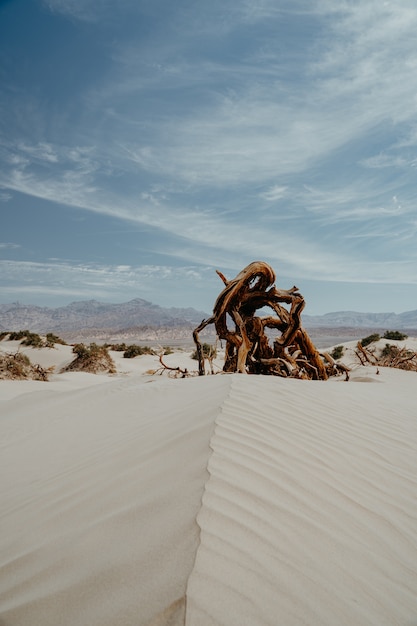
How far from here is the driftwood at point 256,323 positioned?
5.89m

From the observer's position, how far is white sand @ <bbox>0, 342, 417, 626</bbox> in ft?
3.38

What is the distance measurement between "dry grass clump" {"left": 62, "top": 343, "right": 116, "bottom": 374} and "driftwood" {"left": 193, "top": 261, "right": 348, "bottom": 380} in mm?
8991

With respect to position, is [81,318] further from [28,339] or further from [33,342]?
[33,342]

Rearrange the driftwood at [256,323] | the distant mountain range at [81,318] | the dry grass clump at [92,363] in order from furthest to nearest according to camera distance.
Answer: the distant mountain range at [81,318], the dry grass clump at [92,363], the driftwood at [256,323]

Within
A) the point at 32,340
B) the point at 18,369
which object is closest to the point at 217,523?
the point at 18,369

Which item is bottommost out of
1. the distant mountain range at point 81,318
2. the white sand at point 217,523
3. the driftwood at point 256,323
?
the distant mountain range at point 81,318

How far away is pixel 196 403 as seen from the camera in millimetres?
3107

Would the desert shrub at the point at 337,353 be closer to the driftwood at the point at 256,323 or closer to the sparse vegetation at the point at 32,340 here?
the driftwood at the point at 256,323

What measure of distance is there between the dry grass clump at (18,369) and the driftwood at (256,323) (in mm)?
7391

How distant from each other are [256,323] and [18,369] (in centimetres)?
846

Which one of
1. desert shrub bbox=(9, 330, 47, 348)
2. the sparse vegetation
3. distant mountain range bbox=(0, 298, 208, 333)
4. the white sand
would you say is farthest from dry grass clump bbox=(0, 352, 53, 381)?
distant mountain range bbox=(0, 298, 208, 333)

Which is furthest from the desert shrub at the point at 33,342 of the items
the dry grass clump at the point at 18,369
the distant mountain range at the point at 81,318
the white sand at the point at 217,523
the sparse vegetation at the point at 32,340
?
the distant mountain range at the point at 81,318

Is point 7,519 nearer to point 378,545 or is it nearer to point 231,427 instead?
point 231,427

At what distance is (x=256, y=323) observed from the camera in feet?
20.4
